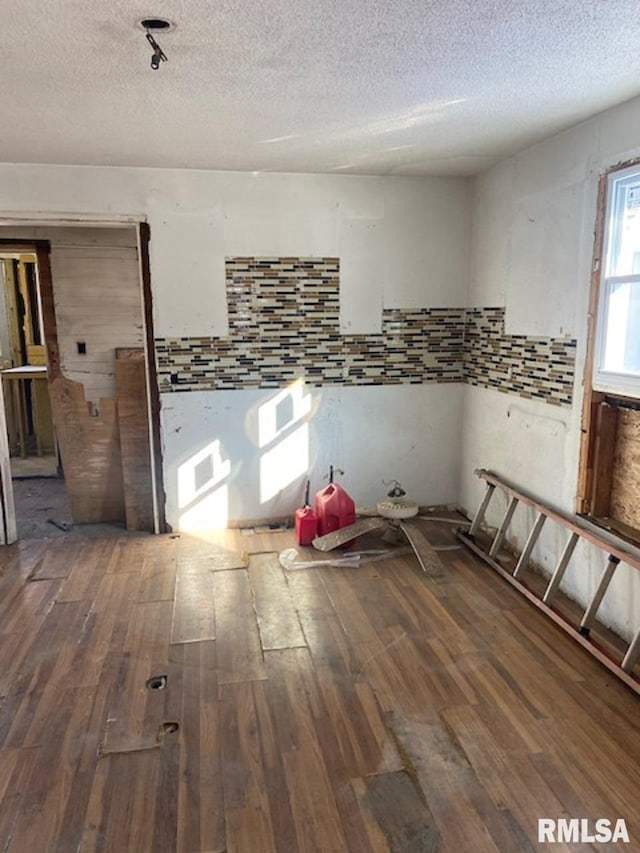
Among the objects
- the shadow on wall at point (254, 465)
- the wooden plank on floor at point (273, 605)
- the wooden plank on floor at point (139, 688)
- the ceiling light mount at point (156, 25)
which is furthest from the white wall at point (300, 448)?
the ceiling light mount at point (156, 25)

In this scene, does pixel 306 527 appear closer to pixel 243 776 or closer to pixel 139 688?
pixel 139 688

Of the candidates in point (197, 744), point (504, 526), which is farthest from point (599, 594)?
point (197, 744)

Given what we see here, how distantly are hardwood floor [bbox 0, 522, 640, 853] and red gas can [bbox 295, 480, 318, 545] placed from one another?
0.47 metres

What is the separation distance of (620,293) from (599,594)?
1.35 meters

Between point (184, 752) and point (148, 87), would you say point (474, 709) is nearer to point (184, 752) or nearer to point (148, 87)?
point (184, 752)

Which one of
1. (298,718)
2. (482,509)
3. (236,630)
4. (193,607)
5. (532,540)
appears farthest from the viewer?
(482,509)

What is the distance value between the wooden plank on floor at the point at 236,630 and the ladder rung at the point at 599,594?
1.44 meters

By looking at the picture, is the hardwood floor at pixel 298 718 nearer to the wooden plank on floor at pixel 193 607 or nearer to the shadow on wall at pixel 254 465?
the wooden plank on floor at pixel 193 607

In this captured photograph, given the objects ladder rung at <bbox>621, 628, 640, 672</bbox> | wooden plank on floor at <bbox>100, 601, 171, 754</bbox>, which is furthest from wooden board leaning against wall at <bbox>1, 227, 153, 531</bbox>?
ladder rung at <bbox>621, 628, 640, 672</bbox>

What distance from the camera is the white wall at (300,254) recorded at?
12.2 feet

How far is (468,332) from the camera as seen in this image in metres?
4.23

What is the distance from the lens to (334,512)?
382 centimetres

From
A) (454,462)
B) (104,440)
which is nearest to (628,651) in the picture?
(454,462)

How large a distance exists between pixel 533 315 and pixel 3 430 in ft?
11.0
